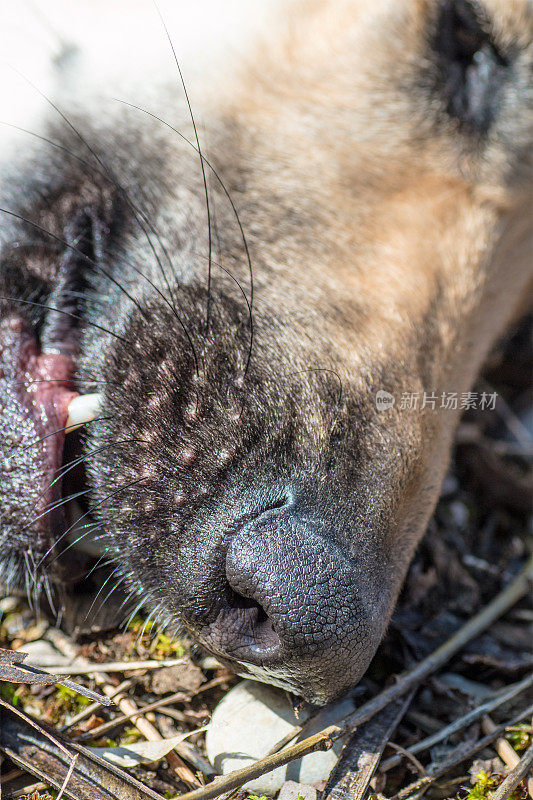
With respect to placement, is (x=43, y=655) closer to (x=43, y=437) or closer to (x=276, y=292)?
(x=43, y=437)

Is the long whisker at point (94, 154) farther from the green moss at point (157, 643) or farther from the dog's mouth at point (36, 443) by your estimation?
the green moss at point (157, 643)

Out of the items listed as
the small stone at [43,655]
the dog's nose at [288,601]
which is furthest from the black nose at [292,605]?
the small stone at [43,655]

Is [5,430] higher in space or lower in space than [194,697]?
higher

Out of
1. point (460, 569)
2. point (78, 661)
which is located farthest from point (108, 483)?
point (460, 569)

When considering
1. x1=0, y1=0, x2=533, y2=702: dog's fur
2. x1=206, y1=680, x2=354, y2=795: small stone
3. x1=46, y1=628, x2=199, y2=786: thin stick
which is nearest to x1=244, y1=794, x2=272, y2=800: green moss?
x1=206, y1=680, x2=354, y2=795: small stone

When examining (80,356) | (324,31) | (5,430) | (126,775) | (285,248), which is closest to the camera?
(126,775)

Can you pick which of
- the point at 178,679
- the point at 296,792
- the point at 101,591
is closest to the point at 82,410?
the point at 101,591

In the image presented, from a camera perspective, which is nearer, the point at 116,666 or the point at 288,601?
the point at 288,601

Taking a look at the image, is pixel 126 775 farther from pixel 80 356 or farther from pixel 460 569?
pixel 460 569
